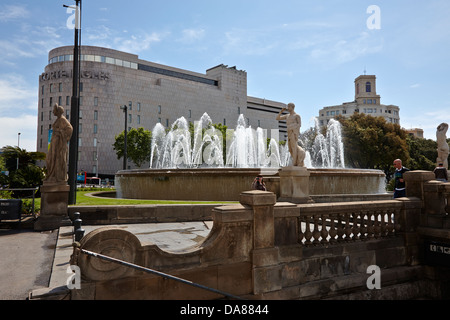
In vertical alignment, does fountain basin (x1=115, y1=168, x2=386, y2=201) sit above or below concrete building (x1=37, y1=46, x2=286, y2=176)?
below

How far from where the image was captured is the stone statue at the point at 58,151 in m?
9.23

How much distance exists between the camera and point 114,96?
68.9m

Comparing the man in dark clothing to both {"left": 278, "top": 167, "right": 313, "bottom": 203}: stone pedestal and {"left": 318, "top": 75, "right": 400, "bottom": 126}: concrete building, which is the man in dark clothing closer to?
{"left": 278, "top": 167, "right": 313, "bottom": 203}: stone pedestal

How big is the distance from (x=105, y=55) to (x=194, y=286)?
7466cm

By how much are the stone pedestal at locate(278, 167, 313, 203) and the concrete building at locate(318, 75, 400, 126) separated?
10335 cm

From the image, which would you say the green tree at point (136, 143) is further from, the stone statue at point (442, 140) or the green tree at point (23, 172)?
the stone statue at point (442, 140)

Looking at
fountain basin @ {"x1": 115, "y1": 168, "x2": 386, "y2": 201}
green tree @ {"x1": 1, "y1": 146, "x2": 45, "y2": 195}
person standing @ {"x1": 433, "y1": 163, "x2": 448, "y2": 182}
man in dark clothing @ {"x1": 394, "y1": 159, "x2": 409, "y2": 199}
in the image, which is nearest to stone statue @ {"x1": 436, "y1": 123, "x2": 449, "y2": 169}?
fountain basin @ {"x1": 115, "y1": 168, "x2": 386, "y2": 201}

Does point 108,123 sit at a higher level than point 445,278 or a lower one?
higher

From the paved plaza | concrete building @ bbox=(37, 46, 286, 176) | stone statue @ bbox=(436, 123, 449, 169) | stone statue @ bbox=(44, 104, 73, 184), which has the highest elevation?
concrete building @ bbox=(37, 46, 286, 176)

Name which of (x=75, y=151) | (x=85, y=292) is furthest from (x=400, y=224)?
(x=75, y=151)

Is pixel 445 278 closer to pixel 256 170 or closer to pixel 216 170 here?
pixel 256 170

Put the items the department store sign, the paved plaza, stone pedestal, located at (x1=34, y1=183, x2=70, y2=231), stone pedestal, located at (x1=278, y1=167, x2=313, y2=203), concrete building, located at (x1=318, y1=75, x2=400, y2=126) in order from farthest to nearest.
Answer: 1. concrete building, located at (x1=318, y1=75, x2=400, y2=126)
2. the department store sign
3. stone pedestal, located at (x1=278, y1=167, x2=313, y2=203)
4. stone pedestal, located at (x1=34, y1=183, x2=70, y2=231)
5. the paved plaza

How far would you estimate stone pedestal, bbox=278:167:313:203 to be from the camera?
461 inches

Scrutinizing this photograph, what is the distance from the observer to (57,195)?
30.5 ft
